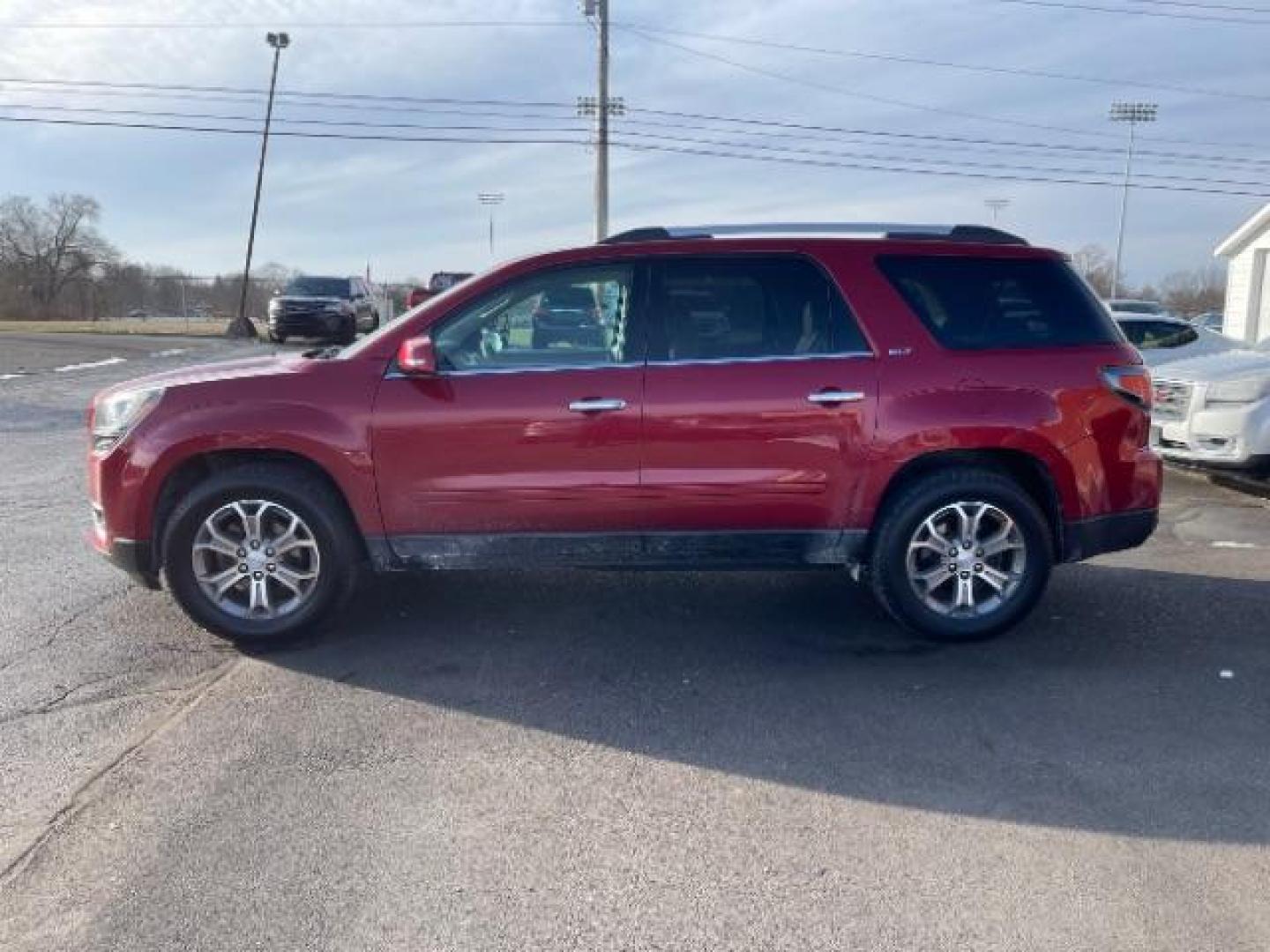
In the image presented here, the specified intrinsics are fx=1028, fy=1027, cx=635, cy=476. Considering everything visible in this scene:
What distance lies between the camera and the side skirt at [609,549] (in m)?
4.77

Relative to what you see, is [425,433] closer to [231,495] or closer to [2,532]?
[231,495]

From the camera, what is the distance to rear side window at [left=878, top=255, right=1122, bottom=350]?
4887mm

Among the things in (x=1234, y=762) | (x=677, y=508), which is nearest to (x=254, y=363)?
(x=677, y=508)

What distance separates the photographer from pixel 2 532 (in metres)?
7.02

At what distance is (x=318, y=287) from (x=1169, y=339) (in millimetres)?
22930

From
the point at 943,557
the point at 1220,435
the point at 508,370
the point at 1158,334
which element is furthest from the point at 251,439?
the point at 1158,334

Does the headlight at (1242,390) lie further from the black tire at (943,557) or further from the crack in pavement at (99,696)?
the crack in pavement at (99,696)

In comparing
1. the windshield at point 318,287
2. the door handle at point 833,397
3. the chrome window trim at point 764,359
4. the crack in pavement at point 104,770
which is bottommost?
the crack in pavement at point 104,770

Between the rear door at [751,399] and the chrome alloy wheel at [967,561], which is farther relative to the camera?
the chrome alloy wheel at [967,561]

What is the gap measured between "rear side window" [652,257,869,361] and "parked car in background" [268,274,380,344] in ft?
81.9

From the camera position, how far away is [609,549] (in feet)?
15.8

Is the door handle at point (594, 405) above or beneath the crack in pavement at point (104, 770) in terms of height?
above

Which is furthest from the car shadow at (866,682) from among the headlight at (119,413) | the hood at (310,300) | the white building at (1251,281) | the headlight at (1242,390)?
the white building at (1251,281)

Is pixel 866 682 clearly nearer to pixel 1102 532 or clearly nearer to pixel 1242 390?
pixel 1102 532
